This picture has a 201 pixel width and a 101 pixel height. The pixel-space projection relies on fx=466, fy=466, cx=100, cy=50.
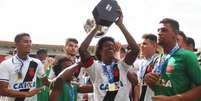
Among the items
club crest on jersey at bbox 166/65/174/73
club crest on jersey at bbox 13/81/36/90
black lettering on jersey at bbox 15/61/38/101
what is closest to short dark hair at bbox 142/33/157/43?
black lettering on jersey at bbox 15/61/38/101

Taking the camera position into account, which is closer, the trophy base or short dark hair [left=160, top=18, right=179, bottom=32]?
short dark hair [left=160, top=18, right=179, bottom=32]

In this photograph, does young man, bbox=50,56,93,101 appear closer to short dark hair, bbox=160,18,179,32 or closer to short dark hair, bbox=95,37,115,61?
short dark hair, bbox=95,37,115,61

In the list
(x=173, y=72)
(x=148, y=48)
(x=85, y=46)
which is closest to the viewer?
(x=173, y=72)

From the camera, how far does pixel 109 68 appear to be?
21.5ft

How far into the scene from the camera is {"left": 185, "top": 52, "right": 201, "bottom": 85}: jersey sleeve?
16.2ft

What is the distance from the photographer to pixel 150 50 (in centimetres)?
831

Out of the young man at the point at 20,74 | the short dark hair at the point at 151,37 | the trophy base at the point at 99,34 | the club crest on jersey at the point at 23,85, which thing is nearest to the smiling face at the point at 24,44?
the young man at the point at 20,74

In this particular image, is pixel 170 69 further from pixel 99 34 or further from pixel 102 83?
pixel 99 34

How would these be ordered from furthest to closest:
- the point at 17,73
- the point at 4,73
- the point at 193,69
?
1. the point at 17,73
2. the point at 4,73
3. the point at 193,69

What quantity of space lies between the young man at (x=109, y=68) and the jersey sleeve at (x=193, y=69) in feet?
5.15

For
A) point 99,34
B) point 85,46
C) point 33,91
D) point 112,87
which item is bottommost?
point 33,91

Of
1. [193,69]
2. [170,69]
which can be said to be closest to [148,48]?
[170,69]

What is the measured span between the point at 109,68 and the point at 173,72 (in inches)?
62.9

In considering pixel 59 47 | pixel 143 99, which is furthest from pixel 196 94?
pixel 59 47
